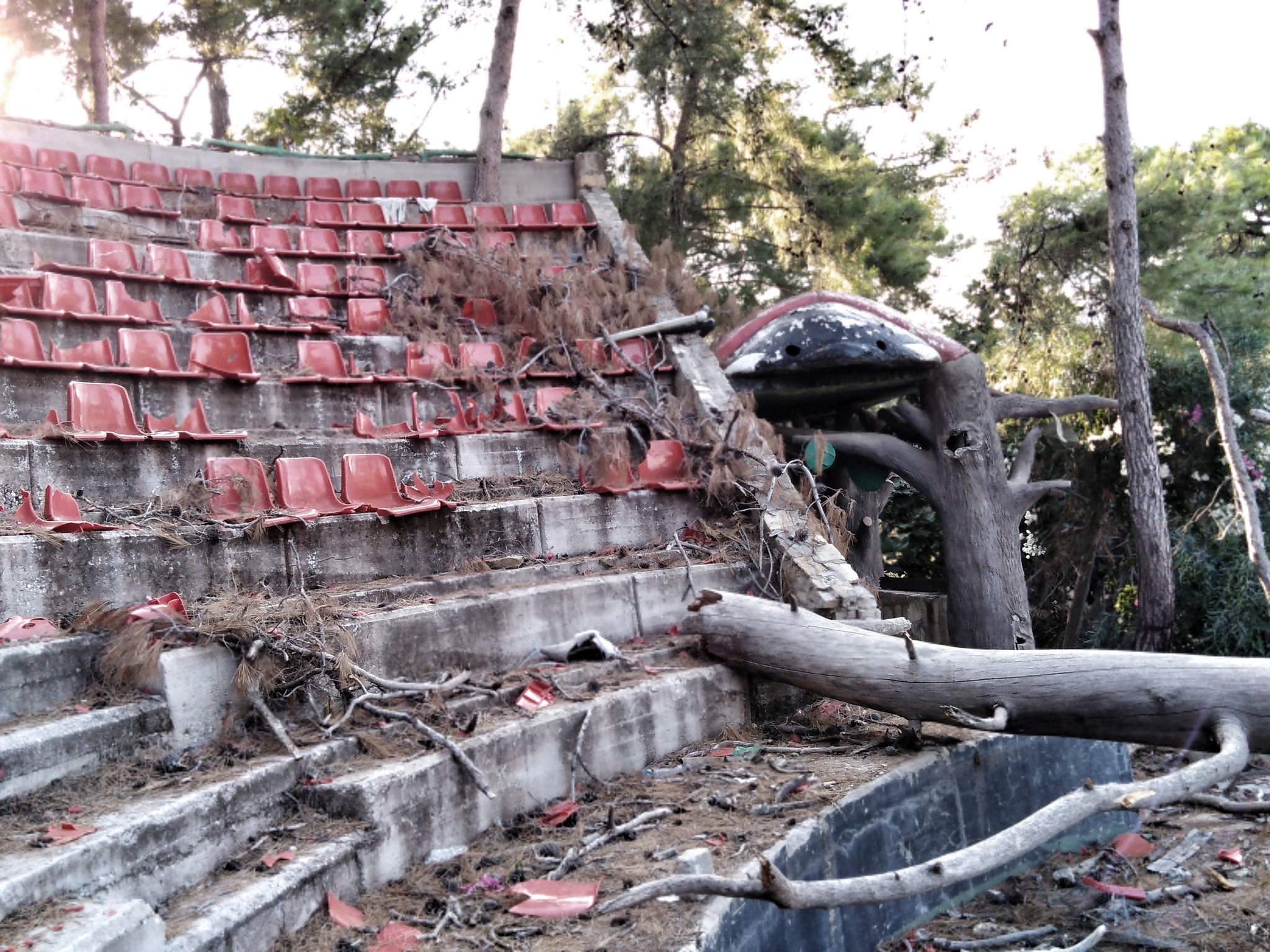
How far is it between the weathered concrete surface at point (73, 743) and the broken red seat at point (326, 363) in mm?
3618

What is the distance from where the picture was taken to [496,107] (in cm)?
1138

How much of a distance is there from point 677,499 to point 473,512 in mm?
1561

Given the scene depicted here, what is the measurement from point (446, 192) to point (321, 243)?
2449mm

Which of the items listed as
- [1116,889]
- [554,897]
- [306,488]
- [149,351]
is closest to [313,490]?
[306,488]

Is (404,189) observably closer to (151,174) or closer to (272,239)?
(272,239)

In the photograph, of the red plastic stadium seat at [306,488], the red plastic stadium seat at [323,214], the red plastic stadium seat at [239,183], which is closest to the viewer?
the red plastic stadium seat at [306,488]

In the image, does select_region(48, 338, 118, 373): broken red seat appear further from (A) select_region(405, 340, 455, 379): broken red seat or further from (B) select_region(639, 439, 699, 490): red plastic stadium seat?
(B) select_region(639, 439, 699, 490): red plastic stadium seat

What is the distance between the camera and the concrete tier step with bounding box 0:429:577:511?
15.2 ft

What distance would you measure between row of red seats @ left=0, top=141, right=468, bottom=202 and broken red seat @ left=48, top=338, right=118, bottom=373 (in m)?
4.22

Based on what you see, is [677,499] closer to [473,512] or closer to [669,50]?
[473,512]

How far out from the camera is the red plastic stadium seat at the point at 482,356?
7.69m

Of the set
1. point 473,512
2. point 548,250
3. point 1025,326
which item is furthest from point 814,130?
point 473,512

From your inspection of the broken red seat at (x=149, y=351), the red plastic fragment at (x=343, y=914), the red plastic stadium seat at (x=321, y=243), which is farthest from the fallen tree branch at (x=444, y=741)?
the red plastic stadium seat at (x=321, y=243)

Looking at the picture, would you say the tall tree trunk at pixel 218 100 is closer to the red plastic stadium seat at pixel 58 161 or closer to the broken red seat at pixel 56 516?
the red plastic stadium seat at pixel 58 161
